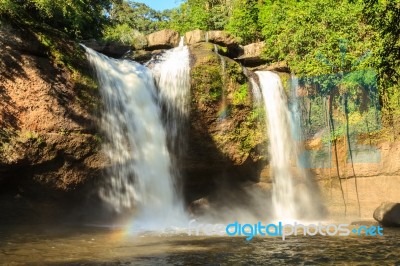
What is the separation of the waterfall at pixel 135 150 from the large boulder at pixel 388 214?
664cm

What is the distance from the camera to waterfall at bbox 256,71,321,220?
51.9 feet

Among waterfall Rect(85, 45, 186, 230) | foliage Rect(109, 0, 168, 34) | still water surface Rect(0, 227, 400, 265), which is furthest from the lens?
foliage Rect(109, 0, 168, 34)

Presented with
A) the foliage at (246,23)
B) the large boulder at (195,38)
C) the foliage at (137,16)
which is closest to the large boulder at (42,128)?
the large boulder at (195,38)

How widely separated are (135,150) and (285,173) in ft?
19.6

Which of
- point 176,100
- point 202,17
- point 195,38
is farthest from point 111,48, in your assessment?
point 202,17

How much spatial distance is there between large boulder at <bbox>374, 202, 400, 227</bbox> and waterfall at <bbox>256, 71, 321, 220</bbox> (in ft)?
8.18

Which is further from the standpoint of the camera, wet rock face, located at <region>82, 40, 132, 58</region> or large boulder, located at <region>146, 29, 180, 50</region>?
large boulder, located at <region>146, 29, 180, 50</region>

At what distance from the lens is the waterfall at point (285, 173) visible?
15.8m

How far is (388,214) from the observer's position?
13477 millimetres

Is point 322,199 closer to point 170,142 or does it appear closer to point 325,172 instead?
point 325,172

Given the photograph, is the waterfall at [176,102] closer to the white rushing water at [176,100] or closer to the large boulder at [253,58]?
the white rushing water at [176,100]

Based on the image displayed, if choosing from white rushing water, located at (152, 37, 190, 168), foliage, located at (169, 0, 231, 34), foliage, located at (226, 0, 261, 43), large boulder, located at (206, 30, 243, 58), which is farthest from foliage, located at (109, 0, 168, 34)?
white rushing water, located at (152, 37, 190, 168)

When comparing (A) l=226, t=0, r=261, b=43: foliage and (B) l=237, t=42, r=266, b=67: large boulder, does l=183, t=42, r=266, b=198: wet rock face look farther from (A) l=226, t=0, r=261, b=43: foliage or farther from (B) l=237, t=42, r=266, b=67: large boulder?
(A) l=226, t=0, r=261, b=43: foliage

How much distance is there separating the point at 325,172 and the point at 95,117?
907 cm
